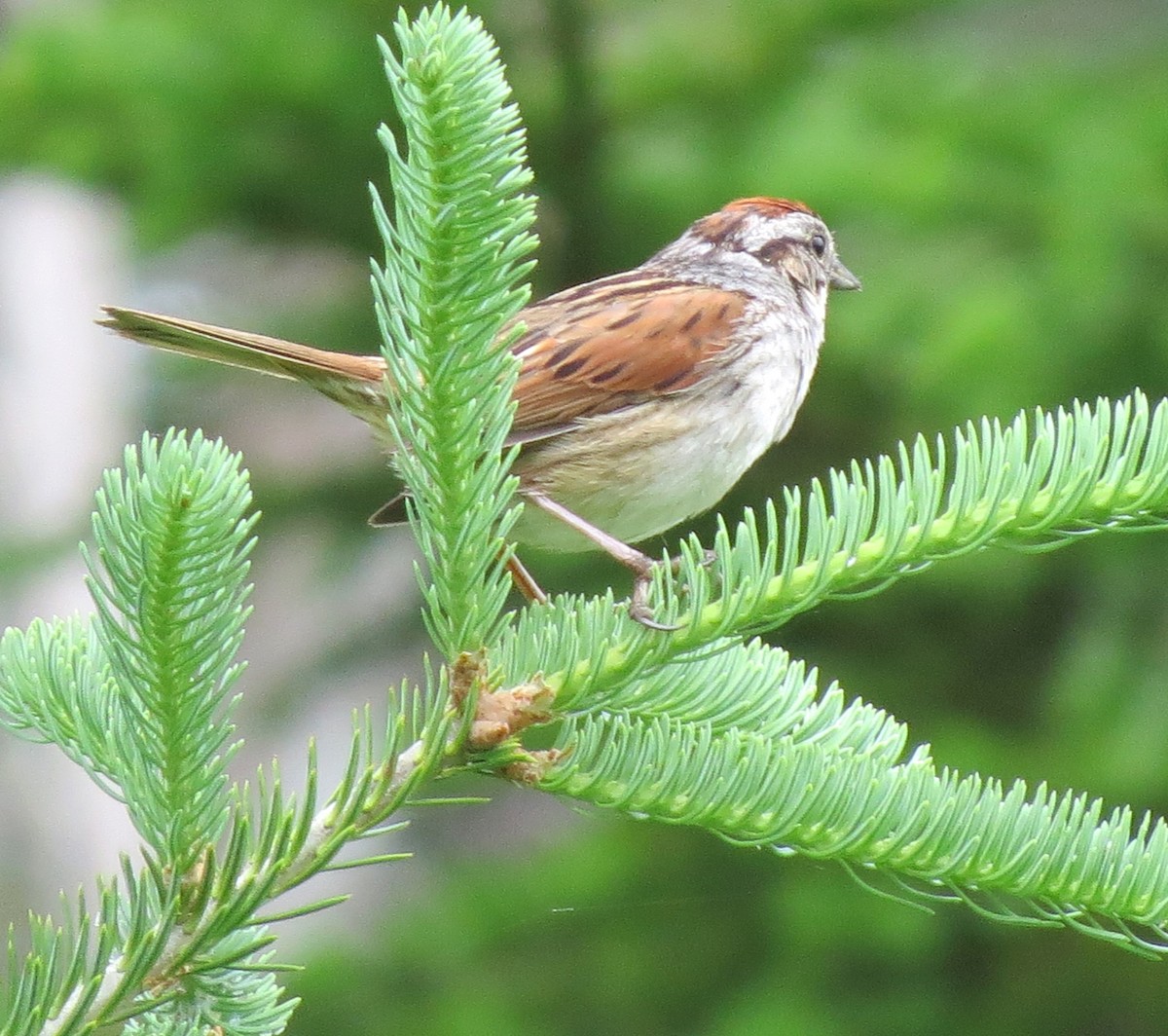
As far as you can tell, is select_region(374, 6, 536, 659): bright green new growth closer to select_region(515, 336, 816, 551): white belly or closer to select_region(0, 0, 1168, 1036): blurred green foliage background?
select_region(515, 336, 816, 551): white belly

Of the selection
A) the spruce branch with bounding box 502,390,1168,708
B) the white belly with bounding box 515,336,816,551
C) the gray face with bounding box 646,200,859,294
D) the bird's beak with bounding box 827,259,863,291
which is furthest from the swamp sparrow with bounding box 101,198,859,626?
the spruce branch with bounding box 502,390,1168,708

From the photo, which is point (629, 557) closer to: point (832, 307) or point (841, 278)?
point (841, 278)

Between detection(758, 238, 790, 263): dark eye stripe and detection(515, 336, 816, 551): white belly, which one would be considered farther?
detection(758, 238, 790, 263): dark eye stripe

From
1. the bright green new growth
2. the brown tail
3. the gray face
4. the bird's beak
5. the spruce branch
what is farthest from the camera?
the bird's beak

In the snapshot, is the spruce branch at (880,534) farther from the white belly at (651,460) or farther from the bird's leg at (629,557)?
the white belly at (651,460)

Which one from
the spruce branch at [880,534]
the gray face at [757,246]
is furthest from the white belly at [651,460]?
the spruce branch at [880,534]

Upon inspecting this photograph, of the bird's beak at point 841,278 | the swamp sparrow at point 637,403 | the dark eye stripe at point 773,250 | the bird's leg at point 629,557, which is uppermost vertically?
the dark eye stripe at point 773,250

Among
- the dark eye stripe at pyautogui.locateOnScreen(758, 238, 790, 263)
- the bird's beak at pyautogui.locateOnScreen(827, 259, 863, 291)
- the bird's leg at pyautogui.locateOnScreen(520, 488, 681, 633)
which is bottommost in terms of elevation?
the bird's leg at pyautogui.locateOnScreen(520, 488, 681, 633)

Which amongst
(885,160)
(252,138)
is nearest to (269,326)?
(252,138)
